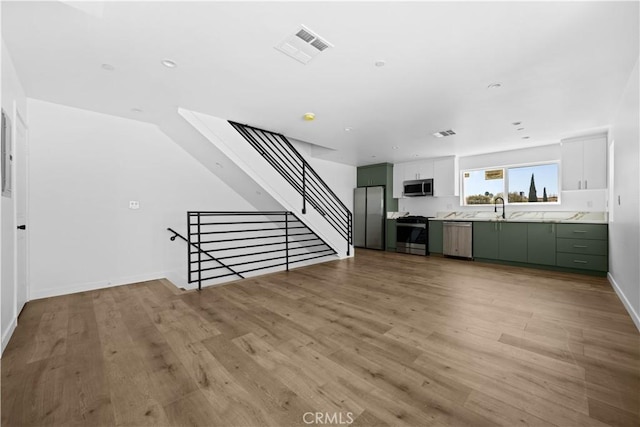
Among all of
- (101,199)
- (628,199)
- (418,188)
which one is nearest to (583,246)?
(628,199)

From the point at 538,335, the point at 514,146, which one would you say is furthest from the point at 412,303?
the point at 514,146

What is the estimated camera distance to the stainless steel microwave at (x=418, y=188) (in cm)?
662

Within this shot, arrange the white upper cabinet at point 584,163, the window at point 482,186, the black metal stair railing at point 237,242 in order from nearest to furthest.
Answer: the white upper cabinet at point 584,163
the black metal stair railing at point 237,242
the window at point 482,186

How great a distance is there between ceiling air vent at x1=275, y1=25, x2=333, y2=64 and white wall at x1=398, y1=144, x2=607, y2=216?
17.7 ft

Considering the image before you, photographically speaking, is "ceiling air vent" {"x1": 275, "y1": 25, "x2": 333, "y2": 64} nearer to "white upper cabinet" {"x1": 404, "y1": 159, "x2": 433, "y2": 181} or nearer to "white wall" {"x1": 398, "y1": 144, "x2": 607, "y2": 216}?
"white upper cabinet" {"x1": 404, "y1": 159, "x2": 433, "y2": 181}

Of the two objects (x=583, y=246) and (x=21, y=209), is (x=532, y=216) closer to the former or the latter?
(x=583, y=246)

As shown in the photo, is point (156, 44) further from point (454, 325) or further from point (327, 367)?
point (454, 325)

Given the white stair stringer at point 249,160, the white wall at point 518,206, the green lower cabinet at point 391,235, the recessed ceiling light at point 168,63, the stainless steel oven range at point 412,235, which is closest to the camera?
the recessed ceiling light at point 168,63

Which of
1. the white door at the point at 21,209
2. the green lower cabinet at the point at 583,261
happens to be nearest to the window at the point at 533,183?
the green lower cabinet at the point at 583,261

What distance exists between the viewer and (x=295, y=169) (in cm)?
559

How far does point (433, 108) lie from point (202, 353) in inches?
145

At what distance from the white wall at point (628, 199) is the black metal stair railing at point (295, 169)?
13.3 ft

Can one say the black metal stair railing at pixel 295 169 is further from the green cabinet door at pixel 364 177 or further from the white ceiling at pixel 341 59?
the green cabinet door at pixel 364 177

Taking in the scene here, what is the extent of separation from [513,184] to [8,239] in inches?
304
